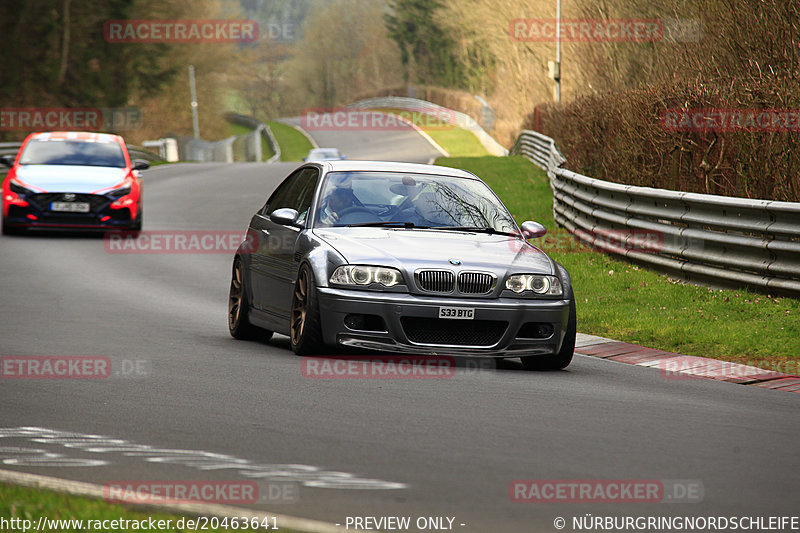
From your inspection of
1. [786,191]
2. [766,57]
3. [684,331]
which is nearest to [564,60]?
[766,57]

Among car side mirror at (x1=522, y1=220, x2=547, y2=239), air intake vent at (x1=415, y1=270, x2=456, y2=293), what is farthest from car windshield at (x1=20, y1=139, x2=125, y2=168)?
air intake vent at (x1=415, y1=270, x2=456, y2=293)

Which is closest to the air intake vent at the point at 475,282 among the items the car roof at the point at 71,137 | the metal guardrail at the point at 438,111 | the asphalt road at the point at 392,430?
the asphalt road at the point at 392,430

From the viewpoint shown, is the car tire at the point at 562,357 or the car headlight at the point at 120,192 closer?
the car tire at the point at 562,357

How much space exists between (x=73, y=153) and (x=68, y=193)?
5.88 feet

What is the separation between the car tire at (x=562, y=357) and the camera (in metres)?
9.84

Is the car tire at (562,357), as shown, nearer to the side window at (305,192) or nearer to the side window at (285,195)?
the side window at (305,192)

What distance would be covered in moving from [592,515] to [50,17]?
59.7 meters

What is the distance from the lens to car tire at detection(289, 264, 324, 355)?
31.5 feet

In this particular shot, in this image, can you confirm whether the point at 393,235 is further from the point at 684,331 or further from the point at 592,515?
the point at 592,515

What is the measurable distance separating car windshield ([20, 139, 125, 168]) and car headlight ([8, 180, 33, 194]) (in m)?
0.95

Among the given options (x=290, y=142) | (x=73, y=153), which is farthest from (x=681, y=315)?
(x=290, y=142)

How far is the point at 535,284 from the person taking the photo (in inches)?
381

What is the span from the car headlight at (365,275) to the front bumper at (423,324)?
0.08 metres

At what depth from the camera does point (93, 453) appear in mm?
6355
